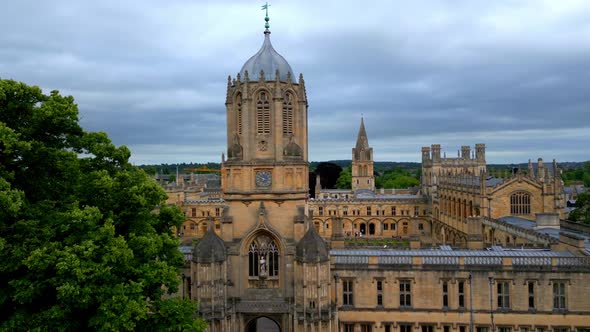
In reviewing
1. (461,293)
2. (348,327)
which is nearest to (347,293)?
(348,327)

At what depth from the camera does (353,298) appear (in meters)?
33.8

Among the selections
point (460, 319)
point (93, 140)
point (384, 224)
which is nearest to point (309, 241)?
point (460, 319)

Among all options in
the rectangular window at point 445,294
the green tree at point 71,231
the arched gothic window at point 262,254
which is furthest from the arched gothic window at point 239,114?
the rectangular window at point 445,294

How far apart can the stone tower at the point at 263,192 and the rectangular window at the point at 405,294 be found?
728 cm

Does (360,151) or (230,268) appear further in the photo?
(360,151)

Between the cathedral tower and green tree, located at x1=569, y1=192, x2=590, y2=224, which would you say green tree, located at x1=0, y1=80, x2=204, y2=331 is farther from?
green tree, located at x1=569, y1=192, x2=590, y2=224

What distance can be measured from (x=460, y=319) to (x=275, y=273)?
12.6 meters

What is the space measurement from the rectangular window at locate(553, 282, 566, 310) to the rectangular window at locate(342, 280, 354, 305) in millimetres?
13006

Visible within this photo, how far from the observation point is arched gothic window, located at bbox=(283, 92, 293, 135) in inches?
1331

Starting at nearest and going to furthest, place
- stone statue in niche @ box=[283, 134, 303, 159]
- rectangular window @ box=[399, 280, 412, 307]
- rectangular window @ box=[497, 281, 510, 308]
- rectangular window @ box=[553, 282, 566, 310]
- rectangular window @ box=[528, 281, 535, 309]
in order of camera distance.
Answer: rectangular window @ box=[553, 282, 566, 310] → rectangular window @ box=[528, 281, 535, 309] → rectangular window @ box=[497, 281, 510, 308] → rectangular window @ box=[399, 280, 412, 307] → stone statue in niche @ box=[283, 134, 303, 159]

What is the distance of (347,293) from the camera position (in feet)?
111

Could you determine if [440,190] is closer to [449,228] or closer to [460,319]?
[449,228]

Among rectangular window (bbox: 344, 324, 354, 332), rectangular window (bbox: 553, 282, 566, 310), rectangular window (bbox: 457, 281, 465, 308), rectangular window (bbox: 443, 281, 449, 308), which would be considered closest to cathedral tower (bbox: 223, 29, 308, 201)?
rectangular window (bbox: 344, 324, 354, 332)

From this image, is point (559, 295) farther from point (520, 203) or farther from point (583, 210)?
point (583, 210)
